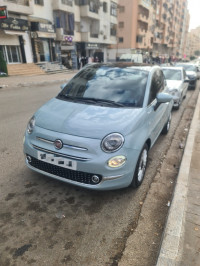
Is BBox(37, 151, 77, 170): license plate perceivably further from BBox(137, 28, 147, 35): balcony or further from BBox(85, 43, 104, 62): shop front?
BBox(137, 28, 147, 35): balcony

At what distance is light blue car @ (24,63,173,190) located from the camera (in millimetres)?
2453

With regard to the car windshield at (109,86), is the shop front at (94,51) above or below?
above

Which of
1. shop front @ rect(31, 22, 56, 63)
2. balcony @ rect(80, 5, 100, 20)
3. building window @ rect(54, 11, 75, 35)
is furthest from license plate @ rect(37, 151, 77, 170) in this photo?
balcony @ rect(80, 5, 100, 20)

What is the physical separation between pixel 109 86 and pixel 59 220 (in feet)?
7.29

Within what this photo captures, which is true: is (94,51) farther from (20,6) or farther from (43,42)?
(20,6)

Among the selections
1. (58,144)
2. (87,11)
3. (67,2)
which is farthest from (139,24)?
(58,144)

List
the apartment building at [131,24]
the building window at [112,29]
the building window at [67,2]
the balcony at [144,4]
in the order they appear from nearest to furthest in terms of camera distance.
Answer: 1. the building window at [67,2]
2. the building window at [112,29]
3. the apartment building at [131,24]
4. the balcony at [144,4]

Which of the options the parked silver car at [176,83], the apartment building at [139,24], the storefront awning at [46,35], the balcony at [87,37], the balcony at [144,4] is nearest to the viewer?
the parked silver car at [176,83]

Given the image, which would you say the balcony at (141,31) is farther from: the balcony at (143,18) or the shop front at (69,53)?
the shop front at (69,53)

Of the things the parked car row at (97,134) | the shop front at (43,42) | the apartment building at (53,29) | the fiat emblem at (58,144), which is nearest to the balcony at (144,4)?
the apartment building at (53,29)

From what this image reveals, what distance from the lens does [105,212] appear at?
2.62 m

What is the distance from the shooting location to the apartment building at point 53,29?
20516mm

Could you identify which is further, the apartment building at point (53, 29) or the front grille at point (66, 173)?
the apartment building at point (53, 29)

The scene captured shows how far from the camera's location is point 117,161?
8.07ft
